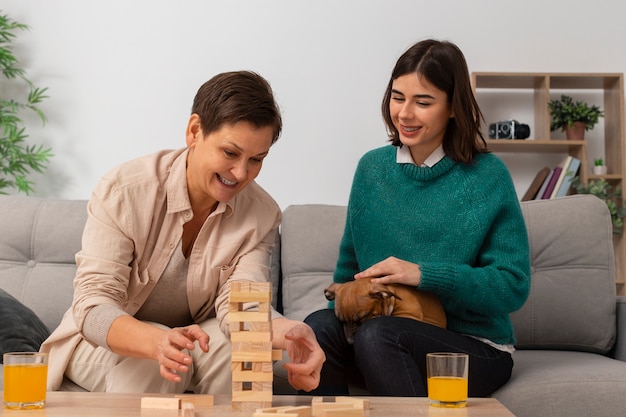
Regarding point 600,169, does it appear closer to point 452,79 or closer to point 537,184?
point 537,184

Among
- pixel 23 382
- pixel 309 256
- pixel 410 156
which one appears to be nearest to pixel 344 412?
pixel 23 382

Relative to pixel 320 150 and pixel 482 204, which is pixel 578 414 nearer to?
pixel 482 204

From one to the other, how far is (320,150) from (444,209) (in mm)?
2000

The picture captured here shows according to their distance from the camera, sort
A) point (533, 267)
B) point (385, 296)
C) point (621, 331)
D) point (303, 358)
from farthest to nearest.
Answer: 1. point (533, 267)
2. point (621, 331)
3. point (385, 296)
4. point (303, 358)

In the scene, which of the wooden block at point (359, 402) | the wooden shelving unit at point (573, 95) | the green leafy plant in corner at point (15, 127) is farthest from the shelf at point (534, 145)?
the wooden block at point (359, 402)

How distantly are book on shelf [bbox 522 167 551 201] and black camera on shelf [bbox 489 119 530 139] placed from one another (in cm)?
21

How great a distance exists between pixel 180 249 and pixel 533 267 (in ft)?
4.30

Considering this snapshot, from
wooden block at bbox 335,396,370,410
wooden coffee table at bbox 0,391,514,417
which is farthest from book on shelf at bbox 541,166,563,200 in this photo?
wooden block at bbox 335,396,370,410

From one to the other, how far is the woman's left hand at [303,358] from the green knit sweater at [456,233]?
52 centimetres

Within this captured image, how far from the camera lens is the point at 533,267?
8.71ft

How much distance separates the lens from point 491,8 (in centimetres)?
412

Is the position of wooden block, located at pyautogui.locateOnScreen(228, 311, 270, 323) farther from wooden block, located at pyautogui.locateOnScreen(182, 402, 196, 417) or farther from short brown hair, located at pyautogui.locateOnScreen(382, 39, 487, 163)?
short brown hair, located at pyautogui.locateOnScreen(382, 39, 487, 163)

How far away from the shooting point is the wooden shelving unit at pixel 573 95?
4012mm

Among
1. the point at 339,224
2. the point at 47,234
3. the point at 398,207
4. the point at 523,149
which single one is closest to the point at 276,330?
the point at 398,207
